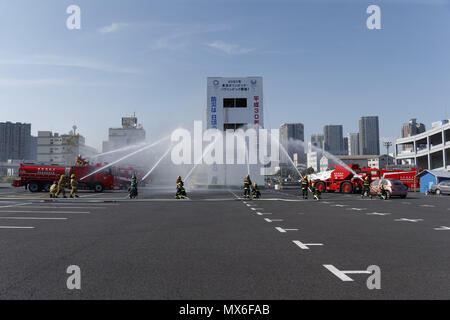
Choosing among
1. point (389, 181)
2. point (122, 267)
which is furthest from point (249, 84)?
point (122, 267)

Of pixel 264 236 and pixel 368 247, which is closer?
pixel 368 247

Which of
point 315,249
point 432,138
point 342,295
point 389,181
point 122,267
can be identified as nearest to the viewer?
point 342,295

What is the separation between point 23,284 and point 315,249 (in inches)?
201

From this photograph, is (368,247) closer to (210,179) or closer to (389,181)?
(389,181)

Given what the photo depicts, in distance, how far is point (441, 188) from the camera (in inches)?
1329

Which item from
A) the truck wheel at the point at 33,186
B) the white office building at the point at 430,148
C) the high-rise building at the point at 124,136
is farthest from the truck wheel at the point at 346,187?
the high-rise building at the point at 124,136

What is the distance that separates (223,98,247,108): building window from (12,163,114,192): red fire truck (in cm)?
1632

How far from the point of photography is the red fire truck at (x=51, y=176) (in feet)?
117

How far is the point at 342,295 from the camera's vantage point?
4371 mm

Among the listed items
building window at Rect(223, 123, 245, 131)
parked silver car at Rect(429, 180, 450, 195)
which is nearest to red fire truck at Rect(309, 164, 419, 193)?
parked silver car at Rect(429, 180, 450, 195)

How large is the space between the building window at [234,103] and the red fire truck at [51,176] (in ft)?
53.5

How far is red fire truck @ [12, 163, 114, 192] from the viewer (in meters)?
35.6

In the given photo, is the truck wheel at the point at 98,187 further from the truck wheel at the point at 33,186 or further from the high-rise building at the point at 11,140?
the high-rise building at the point at 11,140
